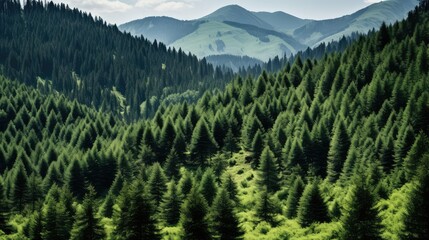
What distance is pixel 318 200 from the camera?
2104 inches

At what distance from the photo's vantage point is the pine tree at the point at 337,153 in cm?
7756

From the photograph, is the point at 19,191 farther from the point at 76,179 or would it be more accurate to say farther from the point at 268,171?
the point at 268,171

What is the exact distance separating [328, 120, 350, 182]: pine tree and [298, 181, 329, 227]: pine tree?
24.4 metres

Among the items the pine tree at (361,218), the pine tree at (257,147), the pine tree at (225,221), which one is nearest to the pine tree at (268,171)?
the pine tree at (257,147)

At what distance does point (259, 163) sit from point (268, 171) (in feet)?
41.2

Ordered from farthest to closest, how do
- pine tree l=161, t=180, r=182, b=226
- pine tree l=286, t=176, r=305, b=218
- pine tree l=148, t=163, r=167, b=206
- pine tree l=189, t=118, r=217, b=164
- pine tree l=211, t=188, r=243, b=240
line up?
pine tree l=189, t=118, r=217, b=164 → pine tree l=148, t=163, r=167, b=206 → pine tree l=161, t=180, r=182, b=226 → pine tree l=286, t=176, r=305, b=218 → pine tree l=211, t=188, r=243, b=240

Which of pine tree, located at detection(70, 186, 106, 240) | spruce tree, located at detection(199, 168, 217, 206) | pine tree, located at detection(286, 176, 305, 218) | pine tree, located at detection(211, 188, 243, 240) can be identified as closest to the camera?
pine tree, located at detection(211, 188, 243, 240)

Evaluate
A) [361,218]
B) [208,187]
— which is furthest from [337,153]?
[361,218]

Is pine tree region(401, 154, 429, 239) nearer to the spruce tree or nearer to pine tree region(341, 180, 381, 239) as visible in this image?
pine tree region(341, 180, 381, 239)

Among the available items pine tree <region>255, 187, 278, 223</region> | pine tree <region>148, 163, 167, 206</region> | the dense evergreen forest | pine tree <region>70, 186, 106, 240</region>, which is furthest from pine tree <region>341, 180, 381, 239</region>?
pine tree <region>148, 163, 167, 206</region>

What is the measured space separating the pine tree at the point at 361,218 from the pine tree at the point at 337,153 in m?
42.5

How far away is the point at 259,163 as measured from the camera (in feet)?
285

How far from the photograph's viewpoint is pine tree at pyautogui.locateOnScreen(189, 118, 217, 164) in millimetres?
91562

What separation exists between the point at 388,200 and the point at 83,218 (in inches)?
1358
